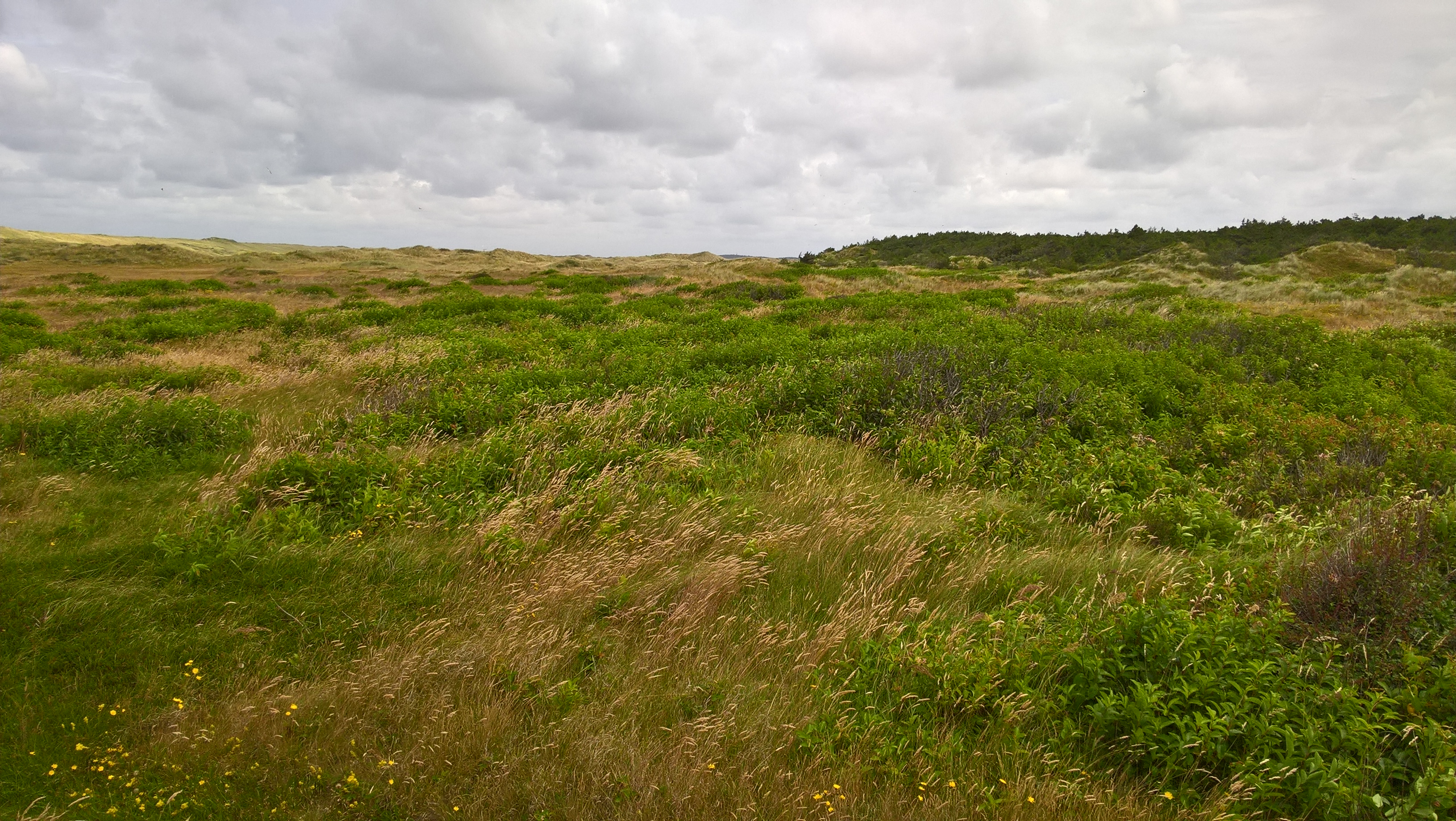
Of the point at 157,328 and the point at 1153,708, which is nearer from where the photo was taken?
the point at 1153,708

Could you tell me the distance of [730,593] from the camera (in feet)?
13.8

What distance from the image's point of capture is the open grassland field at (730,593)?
2.85 meters

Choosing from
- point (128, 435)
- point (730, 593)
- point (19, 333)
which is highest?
point (19, 333)

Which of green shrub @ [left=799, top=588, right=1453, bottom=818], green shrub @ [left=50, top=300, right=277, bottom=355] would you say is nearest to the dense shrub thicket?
green shrub @ [left=50, top=300, right=277, bottom=355]

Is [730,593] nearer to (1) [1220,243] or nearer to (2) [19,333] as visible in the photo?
(2) [19,333]

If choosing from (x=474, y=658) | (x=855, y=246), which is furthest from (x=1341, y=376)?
(x=855, y=246)

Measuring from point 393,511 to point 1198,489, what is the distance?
6.84 metres

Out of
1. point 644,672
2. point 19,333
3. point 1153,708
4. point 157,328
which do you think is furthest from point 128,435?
point 19,333

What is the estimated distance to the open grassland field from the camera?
112 inches

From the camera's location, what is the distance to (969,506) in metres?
5.66

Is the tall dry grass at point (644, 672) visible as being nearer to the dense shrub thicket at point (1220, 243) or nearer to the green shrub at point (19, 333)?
the green shrub at point (19, 333)

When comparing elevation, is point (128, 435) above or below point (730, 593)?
above

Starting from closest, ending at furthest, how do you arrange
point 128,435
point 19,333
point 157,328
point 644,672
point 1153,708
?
point 1153,708, point 644,672, point 128,435, point 19,333, point 157,328

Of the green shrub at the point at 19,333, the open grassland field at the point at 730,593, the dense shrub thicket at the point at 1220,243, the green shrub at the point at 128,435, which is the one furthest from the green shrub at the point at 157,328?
the dense shrub thicket at the point at 1220,243
